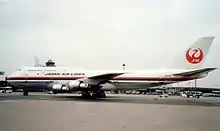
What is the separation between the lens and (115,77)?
27.6 meters

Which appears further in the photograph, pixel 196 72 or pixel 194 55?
pixel 194 55

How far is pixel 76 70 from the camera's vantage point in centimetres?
2939

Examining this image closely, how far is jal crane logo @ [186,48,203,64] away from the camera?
2643 centimetres

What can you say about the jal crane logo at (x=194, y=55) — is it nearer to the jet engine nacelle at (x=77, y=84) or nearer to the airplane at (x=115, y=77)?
the airplane at (x=115, y=77)

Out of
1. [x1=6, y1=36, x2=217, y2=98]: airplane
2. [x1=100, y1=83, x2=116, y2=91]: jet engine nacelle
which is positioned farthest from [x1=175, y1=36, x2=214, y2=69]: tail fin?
[x1=100, y1=83, x2=116, y2=91]: jet engine nacelle

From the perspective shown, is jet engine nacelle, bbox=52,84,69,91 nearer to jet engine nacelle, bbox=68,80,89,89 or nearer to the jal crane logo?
jet engine nacelle, bbox=68,80,89,89

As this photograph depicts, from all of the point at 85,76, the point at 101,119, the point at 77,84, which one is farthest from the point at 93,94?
the point at 101,119

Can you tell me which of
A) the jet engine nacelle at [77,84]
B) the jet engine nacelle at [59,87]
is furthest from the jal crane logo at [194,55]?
the jet engine nacelle at [59,87]

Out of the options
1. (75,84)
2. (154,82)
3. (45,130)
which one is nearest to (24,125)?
(45,130)

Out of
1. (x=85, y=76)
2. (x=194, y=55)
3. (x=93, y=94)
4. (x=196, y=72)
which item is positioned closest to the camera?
(x=196, y=72)

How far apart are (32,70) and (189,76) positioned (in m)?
15.8

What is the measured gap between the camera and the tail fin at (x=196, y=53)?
85.4 ft

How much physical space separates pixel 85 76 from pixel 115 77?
321cm

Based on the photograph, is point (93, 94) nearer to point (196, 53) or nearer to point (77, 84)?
point (77, 84)
